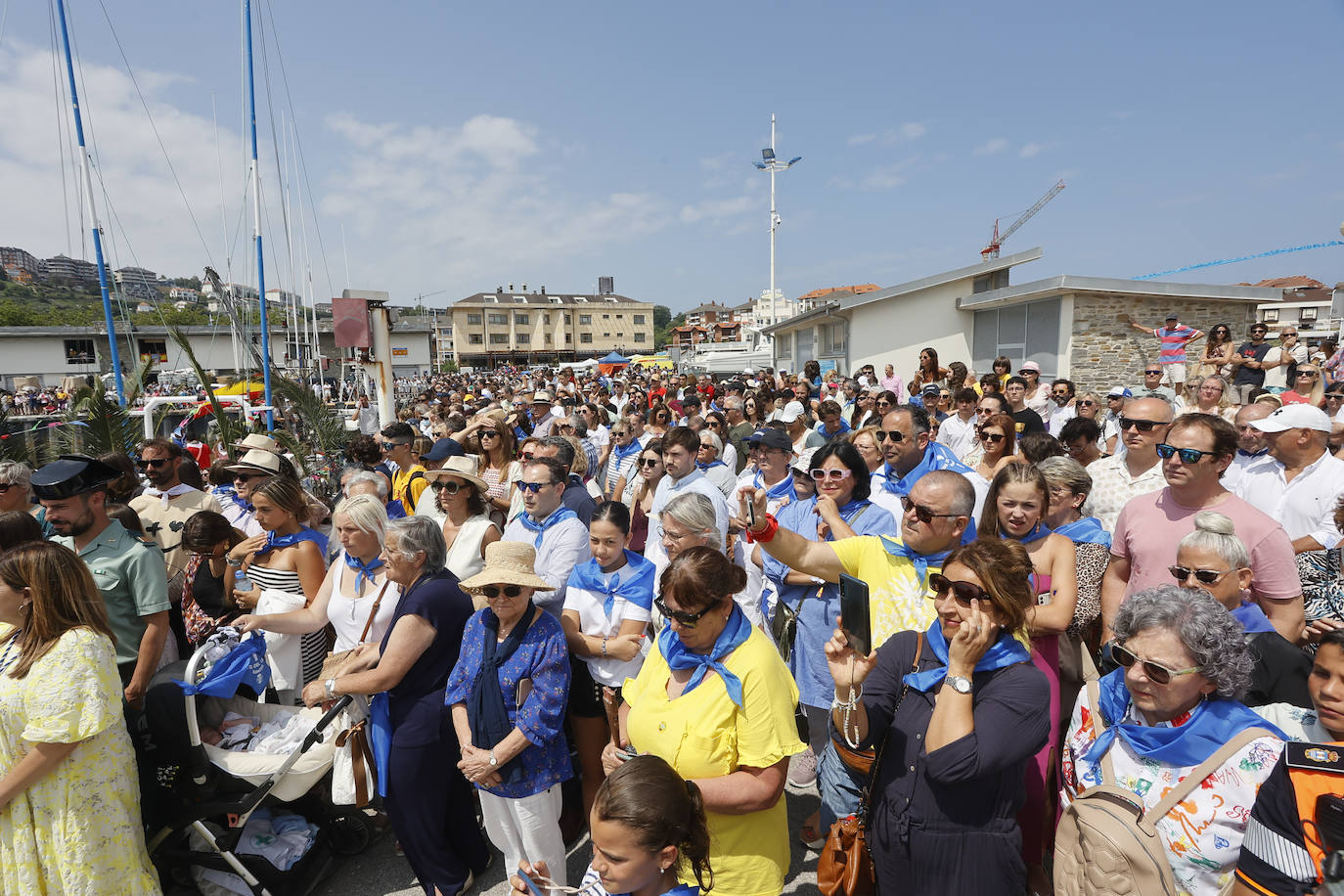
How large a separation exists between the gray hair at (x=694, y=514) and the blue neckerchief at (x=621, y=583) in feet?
1.16

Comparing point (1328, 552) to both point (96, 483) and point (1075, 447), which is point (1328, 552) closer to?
point (1075, 447)

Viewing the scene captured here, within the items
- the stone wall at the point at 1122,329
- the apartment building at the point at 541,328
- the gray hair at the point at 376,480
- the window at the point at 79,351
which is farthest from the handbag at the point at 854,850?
the apartment building at the point at 541,328

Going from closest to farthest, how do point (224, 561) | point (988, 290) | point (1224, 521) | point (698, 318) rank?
point (1224, 521), point (224, 561), point (988, 290), point (698, 318)

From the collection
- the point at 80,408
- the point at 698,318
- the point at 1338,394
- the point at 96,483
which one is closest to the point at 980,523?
the point at 96,483

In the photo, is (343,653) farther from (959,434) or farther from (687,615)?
(959,434)

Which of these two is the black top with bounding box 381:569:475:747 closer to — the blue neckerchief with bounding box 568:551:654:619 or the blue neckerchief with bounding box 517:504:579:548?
the blue neckerchief with bounding box 568:551:654:619

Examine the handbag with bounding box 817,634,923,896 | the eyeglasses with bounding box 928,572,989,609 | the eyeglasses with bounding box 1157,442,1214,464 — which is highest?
the eyeglasses with bounding box 1157,442,1214,464

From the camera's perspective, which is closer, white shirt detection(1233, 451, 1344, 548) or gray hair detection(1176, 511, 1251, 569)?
gray hair detection(1176, 511, 1251, 569)

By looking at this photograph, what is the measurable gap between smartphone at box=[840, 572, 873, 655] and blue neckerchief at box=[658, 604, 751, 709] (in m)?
0.37

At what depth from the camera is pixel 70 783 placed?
2559 millimetres

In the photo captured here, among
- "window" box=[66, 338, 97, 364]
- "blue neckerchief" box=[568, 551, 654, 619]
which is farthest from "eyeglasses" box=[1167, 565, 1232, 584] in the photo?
"window" box=[66, 338, 97, 364]

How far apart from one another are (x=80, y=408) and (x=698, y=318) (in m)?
129

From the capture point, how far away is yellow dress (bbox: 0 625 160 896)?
2.46 meters

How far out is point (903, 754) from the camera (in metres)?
2.01
